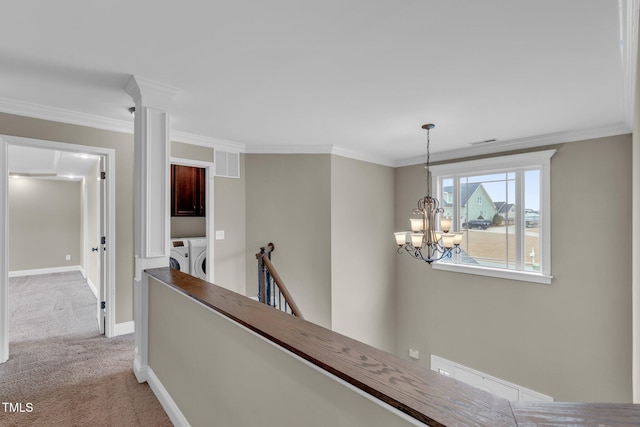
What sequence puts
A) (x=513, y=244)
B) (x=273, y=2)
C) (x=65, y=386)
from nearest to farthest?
1. (x=273, y=2)
2. (x=65, y=386)
3. (x=513, y=244)

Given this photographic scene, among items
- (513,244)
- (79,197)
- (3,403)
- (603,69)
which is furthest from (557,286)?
(79,197)

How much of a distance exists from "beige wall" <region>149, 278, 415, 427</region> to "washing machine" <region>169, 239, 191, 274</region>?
6.20ft

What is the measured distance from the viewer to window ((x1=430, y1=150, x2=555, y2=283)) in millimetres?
3633

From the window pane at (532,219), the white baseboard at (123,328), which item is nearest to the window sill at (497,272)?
the window pane at (532,219)

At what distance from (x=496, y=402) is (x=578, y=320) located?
377 cm

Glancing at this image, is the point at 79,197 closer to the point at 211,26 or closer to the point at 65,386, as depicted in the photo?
the point at 65,386

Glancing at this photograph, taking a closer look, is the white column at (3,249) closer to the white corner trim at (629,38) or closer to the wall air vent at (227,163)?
the wall air vent at (227,163)

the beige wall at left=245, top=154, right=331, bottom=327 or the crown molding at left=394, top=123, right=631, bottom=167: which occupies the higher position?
the crown molding at left=394, top=123, right=631, bottom=167

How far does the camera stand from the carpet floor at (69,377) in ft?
6.07

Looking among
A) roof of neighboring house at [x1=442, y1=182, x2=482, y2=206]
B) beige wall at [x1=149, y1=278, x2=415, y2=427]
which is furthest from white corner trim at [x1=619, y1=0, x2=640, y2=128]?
roof of neighboring house at [x1=442, y1=182, x2=482, y2=206]

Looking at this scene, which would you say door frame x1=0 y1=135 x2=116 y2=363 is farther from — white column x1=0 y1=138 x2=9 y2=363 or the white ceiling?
the white ceiling

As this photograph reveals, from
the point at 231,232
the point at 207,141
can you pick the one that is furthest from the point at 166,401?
the point at 207,141

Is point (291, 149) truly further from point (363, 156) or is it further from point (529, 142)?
point (529, 142)

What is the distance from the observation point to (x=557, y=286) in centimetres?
347
